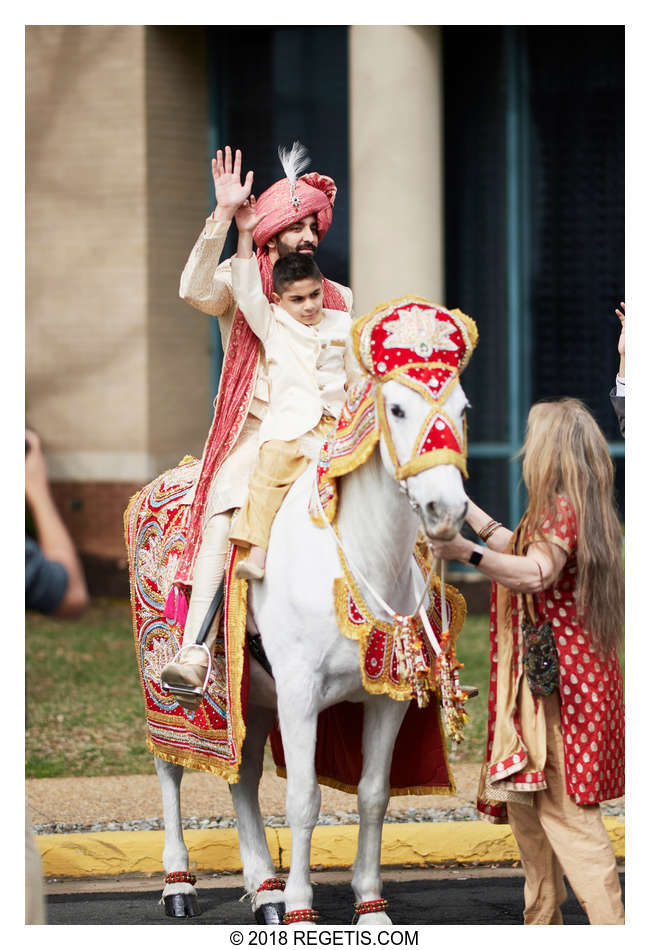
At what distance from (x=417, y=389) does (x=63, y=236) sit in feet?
31.1

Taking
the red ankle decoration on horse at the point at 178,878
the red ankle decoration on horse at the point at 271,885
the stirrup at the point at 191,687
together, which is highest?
the stirrup at the point at 191,687

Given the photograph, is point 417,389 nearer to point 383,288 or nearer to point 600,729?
point 600,729

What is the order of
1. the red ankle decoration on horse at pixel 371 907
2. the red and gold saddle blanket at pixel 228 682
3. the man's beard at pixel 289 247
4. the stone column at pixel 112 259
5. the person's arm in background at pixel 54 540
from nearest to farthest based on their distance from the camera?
the red and gold saddle blanket at pixel 228 682
the red ankle decoration on horse at pixel 371 907
the man's beard at pixel 289 247
the stone column at pixel 112 259
the person's arm in background at pixel 54 540

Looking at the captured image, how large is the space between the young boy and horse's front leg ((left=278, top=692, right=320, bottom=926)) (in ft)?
2.07

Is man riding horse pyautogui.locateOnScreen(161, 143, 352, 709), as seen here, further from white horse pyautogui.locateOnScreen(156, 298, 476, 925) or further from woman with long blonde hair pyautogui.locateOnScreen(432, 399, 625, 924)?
woman with long blonde hair pyautogui.locateOnScreen(432, 399, 625, 924)

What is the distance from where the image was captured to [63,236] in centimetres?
1344

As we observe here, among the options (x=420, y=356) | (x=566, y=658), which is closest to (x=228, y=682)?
(x=566, y=658)

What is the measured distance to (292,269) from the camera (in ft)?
17.9

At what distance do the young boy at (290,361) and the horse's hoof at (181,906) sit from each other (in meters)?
1.66

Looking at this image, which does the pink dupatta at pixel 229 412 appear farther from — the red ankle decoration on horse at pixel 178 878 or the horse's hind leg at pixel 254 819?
the red ankle decoration on horse at pixel 178 878

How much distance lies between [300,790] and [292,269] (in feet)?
6.21

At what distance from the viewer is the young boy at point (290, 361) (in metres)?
5.41

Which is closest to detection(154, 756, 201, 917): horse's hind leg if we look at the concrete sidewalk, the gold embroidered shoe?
the concrete sidewalk

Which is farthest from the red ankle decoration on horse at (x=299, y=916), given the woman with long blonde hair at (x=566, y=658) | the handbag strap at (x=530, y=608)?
the handbag strap at (x=530, y=608)
